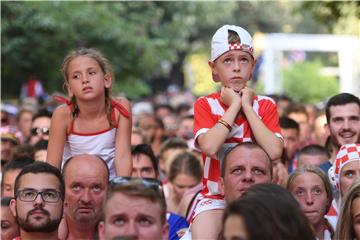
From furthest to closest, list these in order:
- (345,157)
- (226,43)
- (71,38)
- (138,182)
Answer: (71,38)
(345,157)
(226,43)
(138,182)

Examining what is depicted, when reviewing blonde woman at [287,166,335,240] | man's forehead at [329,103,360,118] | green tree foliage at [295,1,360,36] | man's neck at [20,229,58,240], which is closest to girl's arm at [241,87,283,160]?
blonde woman at [287,166,335,240]

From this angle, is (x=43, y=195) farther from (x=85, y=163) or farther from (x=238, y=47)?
(x=238, y=47)

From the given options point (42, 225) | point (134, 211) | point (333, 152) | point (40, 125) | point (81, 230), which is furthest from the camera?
point (40, 125)

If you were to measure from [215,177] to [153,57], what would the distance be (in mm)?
27174

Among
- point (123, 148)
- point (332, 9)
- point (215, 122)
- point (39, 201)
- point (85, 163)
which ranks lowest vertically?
point (39, 201)

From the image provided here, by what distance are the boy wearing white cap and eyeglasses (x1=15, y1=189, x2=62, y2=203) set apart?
3.14ft

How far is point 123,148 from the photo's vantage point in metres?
7.84

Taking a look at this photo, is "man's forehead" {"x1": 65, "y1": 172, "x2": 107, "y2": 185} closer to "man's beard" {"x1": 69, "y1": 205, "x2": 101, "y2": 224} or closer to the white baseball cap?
"man's beard" {"x1": 69, "y1": 205, "x2": 101, "y2": 224}

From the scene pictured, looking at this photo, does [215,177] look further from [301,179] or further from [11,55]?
[11,55]

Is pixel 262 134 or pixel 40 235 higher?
pixel 262 134

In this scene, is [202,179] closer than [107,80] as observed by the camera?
Yes

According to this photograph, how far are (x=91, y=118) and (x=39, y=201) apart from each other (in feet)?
4.19

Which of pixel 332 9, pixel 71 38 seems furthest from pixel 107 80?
pixel 71 38

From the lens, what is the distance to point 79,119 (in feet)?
26.1
